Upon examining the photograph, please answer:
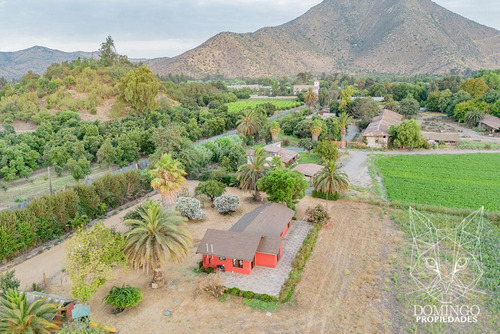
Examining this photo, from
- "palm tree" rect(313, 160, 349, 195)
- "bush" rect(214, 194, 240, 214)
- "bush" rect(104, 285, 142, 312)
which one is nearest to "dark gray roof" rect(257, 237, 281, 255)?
"bush" rect(104, 285, 142, 312)

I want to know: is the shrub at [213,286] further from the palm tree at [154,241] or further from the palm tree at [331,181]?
the palm tree at [331,181]

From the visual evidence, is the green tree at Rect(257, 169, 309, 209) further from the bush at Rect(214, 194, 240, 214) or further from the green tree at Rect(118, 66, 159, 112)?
the green tree at Rect(118, 66, 159, 112)

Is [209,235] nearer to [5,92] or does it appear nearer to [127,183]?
[127,183]

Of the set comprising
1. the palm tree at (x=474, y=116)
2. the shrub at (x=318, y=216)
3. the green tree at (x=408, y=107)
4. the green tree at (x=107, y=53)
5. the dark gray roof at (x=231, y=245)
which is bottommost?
the shrub at (x=318, y=216)

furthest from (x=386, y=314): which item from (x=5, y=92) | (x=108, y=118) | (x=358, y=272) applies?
(x=5, y=92)

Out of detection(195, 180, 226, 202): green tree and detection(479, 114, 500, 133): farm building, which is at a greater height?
detection(479, 114, 500, 133): farm building

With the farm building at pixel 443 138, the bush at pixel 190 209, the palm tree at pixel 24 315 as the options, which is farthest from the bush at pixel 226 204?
the farm building at pixel 443 138

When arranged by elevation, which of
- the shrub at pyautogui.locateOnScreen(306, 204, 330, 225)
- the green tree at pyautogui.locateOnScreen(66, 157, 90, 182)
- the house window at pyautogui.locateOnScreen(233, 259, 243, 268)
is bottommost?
the house window at pyautogui.locateOnScreen(233, 259, 243, 268)
